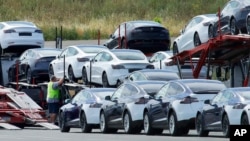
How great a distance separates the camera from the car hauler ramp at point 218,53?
1508 inches

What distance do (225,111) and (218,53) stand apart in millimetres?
13501

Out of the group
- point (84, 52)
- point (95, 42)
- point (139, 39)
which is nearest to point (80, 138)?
point (84, 52)

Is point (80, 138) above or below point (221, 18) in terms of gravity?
below

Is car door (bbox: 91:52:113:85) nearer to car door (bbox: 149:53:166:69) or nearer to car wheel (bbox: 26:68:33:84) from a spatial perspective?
car door (bbox: 149:53:166:69)

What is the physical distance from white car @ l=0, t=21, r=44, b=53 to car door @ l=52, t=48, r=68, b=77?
4.00 meters

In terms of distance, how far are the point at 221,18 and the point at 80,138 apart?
10.0m

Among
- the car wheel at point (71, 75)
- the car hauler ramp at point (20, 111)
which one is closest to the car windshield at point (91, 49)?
the car wheel at point (71, 75)

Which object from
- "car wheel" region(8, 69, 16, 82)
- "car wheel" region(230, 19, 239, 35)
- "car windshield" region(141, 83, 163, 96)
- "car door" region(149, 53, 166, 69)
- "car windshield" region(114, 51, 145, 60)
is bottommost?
"car wheel" region(8, 69, 16, 82)

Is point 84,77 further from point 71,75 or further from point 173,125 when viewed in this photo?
point 173,125

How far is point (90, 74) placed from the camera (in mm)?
41906

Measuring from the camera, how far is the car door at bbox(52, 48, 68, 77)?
44.4m

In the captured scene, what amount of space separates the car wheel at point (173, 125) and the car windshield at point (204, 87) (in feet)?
2.87

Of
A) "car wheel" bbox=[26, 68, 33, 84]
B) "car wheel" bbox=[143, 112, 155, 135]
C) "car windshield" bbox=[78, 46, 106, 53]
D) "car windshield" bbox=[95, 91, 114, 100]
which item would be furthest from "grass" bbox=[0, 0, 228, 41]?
"car wheel" bbox=[143, 112, 155, 135]

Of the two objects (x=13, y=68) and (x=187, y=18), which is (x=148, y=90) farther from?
(x=187, y=18)
